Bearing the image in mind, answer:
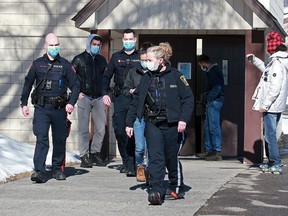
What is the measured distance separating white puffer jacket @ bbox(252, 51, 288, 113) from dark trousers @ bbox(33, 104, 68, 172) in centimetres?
291

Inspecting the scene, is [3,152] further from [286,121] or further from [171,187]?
[286,121]

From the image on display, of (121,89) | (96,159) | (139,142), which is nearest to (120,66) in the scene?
(121,89)

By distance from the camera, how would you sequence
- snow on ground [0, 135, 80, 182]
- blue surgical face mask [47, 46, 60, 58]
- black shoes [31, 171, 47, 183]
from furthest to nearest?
snow on ground [0, 135, 80, 182] → blue surgical face mask [47, 46, 60, 58] → black shoes [31, 171, 47, 183]

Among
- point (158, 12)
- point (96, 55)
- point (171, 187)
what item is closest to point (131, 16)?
point (158, 12)

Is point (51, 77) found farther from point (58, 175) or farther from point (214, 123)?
point (214, 123)

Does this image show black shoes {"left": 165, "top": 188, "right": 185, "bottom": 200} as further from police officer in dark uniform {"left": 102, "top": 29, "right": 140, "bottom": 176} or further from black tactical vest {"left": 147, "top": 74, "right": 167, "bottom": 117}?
police officer in dark uniform {"left": 102, "top": 29, "right": 140, "bottom": 176}

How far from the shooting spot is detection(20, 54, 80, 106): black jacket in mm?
9867

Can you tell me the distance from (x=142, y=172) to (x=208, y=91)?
14.0 ft

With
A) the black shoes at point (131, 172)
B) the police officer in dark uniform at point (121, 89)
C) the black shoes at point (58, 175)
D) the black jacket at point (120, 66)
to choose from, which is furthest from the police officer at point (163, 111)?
the black jacket at point (120, 66)

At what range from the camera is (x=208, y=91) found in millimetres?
13906

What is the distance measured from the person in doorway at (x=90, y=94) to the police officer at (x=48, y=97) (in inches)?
59.8

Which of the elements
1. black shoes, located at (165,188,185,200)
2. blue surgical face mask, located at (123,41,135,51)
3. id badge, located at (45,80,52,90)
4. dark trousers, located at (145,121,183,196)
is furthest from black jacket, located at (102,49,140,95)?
black shoes, located at (165,188,185,200)

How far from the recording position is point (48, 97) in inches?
388

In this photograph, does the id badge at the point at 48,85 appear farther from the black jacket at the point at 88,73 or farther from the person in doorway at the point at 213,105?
the person in doorway at the point at 213,105
